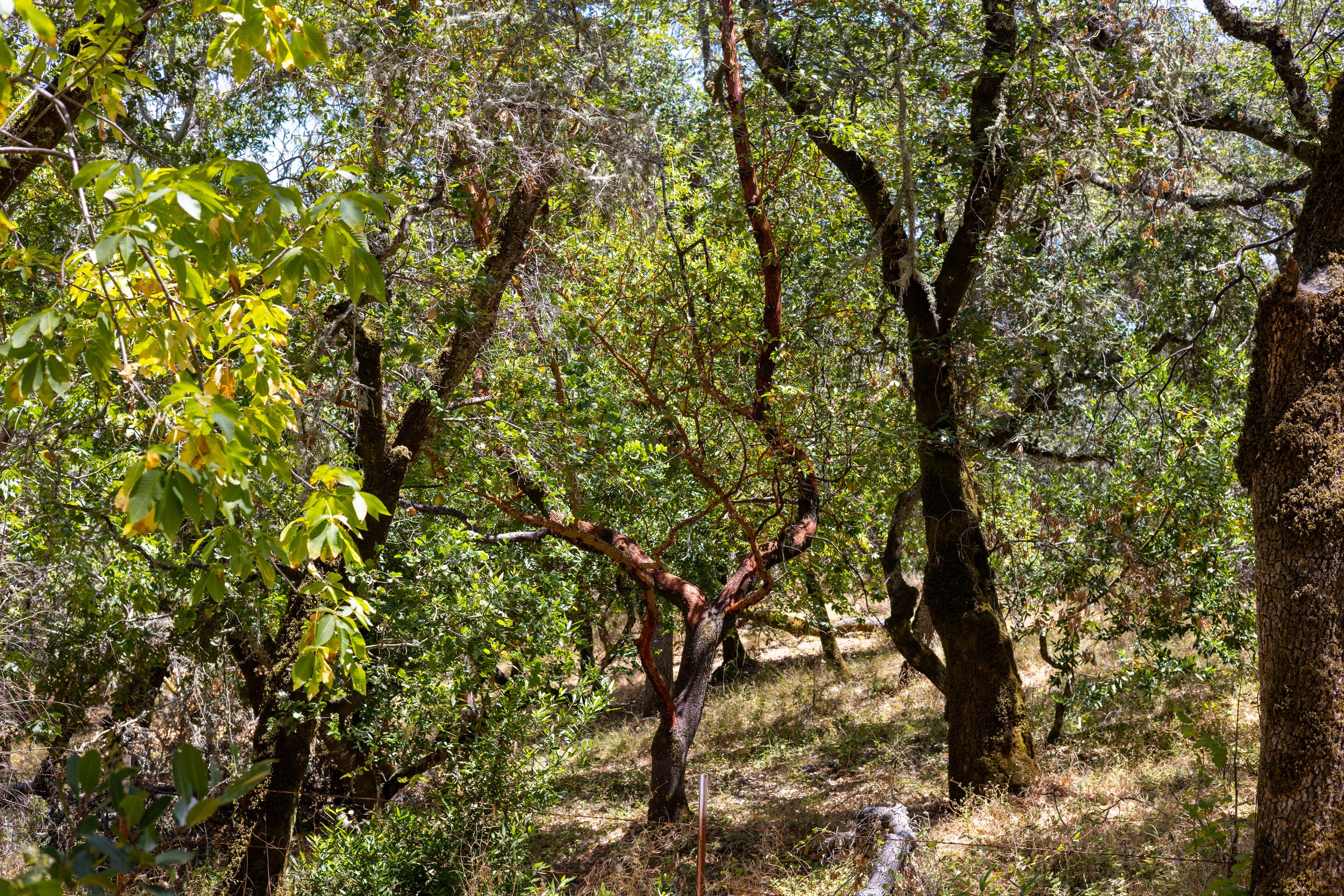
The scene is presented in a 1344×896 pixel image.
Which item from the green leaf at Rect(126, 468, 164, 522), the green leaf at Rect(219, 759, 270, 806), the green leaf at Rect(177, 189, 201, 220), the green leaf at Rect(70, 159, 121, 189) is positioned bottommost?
the green leaf at Rect(219, 759, 270, 806)

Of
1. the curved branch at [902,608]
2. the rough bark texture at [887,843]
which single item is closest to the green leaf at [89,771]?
the rough bark texture at [887,843]

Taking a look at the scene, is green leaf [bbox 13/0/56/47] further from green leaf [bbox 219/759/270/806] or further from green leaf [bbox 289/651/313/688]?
green leaf [bbox 219/759/270/806]

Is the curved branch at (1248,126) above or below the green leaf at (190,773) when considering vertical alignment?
above

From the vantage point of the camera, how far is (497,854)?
5.50 metres

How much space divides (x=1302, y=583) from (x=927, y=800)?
4.48m

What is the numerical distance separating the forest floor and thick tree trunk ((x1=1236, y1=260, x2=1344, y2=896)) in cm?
79

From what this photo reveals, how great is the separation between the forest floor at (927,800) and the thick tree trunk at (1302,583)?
2.60 feet

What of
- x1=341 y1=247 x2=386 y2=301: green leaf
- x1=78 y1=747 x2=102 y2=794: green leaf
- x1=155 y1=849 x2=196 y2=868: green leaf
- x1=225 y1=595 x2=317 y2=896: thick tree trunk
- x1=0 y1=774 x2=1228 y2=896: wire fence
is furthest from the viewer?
x1=225 y1=595 x2=317 y2=896: thick tree trunk

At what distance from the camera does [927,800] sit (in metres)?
7.50

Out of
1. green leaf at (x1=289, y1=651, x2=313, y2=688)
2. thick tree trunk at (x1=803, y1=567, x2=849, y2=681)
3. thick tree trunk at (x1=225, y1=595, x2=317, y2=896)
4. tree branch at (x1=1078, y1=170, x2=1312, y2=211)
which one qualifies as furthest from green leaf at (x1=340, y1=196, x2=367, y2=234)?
thick tree trunk at (x1=803, y1=567, x2=849, y2=681)

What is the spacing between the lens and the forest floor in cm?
524

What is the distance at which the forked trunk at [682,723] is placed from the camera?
8.05 meters

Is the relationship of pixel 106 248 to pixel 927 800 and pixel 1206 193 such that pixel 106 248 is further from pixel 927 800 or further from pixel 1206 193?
pixel 1206 193

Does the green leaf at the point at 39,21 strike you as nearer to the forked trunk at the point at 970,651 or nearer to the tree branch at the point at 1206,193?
the forked trunk at the point at 970,651
